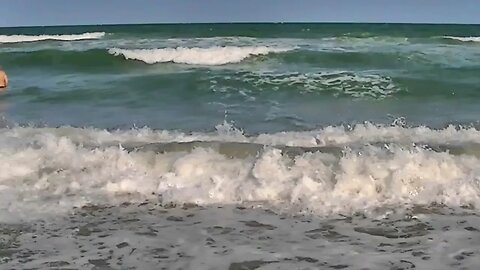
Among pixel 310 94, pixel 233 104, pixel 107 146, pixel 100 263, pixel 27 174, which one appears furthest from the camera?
pixel 310 94

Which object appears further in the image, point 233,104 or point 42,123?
point 233,104

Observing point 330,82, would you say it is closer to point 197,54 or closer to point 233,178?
point 197,54

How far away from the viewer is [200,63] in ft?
61.8

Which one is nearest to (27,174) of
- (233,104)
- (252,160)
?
(252,160)

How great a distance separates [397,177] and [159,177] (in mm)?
2173

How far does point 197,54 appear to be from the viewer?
64.7 ft

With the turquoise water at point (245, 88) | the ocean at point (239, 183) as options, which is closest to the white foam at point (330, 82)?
the turquoise water at point (245, 88)

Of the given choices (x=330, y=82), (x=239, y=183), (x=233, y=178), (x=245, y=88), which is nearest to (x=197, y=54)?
(x=245, y=88)

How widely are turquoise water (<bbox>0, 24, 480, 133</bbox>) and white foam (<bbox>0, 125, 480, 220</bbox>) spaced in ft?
7.32

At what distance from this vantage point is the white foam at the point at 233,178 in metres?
5.04

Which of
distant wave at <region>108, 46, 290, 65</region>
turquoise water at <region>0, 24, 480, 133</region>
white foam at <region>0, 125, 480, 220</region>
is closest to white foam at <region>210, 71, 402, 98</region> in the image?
turquoise water at <region>0, 24, 480, 133</region>

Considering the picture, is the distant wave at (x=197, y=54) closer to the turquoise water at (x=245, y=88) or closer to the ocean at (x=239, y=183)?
the turquoise water at (x=245, y=88)

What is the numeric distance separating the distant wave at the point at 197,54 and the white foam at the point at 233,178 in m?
12.6

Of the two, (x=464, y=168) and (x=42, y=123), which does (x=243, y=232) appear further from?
(x=42, y=123)
